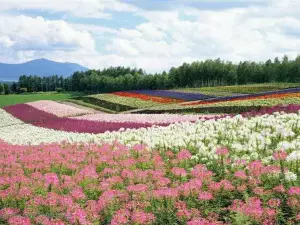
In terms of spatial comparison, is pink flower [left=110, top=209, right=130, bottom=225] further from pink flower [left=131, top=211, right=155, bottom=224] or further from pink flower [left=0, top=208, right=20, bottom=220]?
pink flower [left=0, top=208, right=20, bottom=220]

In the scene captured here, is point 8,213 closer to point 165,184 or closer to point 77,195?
point 77,195

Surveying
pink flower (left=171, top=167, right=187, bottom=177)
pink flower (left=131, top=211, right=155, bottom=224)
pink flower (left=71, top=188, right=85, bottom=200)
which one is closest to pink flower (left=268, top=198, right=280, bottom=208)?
pink flower (left=131, top=211, right=155, bottom=224)

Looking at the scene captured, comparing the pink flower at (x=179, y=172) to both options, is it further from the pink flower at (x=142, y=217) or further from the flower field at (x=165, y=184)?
the pink flower at (x=142, y=217)

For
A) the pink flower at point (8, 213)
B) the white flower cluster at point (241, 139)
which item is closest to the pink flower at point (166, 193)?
the pink flower at point (8, 213)

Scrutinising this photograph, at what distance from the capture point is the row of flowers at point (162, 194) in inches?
265

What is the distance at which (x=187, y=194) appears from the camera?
7.42 meters

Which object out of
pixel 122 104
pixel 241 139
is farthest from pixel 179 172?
pixel 122 104

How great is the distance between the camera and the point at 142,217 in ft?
21.2

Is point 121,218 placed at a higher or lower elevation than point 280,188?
lower

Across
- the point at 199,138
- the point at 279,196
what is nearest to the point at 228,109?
the point at 199,138

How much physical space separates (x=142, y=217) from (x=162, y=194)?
2.71 feet

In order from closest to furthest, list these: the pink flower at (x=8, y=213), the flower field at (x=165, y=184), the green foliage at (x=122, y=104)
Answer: the flower field at (x=165, y=184) < the pink flower at (x=8, y=213) < the green foliage at (x=122, y=104)

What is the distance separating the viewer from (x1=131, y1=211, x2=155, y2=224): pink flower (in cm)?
645

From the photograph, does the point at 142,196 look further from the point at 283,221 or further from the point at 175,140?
the point at 175,140
